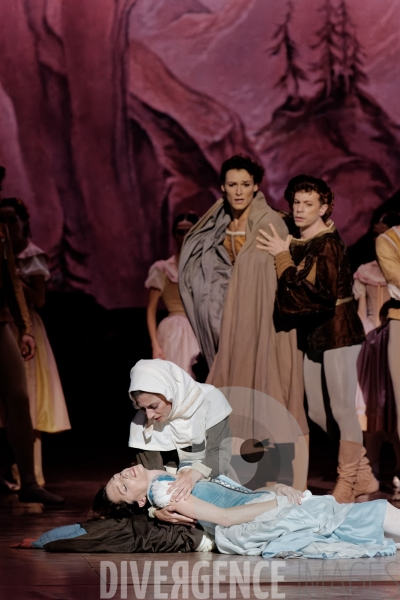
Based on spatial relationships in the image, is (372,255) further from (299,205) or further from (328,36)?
(299,205)

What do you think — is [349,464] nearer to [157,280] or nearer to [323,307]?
[323,307]

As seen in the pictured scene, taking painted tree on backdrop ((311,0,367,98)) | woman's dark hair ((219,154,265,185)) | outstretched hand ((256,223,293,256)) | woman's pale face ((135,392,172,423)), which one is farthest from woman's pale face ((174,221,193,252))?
woman's pale face ((135,392,172,423))

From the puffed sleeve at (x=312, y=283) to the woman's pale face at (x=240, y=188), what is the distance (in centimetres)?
41

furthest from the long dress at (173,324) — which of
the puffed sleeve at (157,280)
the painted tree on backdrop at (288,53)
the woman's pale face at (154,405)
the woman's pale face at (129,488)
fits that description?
the woman's pale face at (129,488)

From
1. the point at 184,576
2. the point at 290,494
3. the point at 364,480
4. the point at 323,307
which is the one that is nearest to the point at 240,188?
the point at 323,307

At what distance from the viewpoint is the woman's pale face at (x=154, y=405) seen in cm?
462

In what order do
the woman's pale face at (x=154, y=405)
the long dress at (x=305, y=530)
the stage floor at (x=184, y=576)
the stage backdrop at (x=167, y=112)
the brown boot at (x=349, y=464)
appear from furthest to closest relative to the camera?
1. the stage backdrop at (x=167, y=112)
2. the brown boot at (x=349, y=464)
3. the woman's pale face at (x=154, y=405)
4. the long dress at (x=305, y=530)
5. the stage floor at (x=184, y=576)

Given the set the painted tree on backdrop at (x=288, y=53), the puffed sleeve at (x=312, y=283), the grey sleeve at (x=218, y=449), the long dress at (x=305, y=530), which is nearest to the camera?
the long dress at (x=305, y=530)

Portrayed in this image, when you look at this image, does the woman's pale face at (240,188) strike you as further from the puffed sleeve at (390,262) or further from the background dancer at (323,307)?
the puffed sleeve at (390,262)

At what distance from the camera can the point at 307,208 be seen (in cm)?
573

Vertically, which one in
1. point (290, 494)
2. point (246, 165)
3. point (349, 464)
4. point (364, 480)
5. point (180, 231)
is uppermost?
point (246, 165)

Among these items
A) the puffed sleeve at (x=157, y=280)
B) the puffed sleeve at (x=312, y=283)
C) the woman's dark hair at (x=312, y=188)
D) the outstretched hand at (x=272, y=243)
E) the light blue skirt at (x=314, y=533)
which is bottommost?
the light blue skirt at (x=314, y=533)

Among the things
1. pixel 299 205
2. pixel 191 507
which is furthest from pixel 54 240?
pixel 191 507

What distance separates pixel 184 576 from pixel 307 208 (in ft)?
7.63
